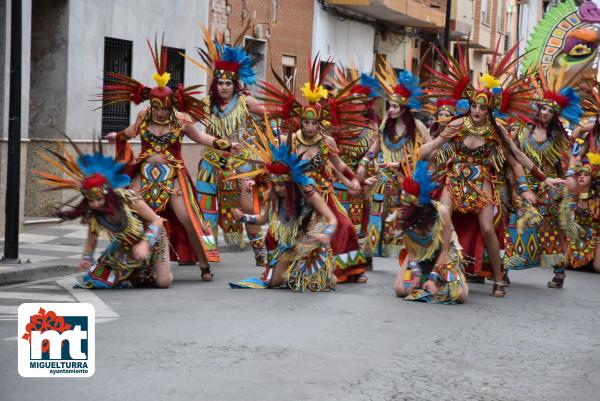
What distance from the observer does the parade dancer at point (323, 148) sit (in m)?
10.8

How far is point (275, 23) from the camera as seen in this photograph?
2419cm

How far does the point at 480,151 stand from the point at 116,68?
873cm

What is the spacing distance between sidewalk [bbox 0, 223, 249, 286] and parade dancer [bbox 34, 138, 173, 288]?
3.48ft

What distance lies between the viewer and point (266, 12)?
2364 centimetres

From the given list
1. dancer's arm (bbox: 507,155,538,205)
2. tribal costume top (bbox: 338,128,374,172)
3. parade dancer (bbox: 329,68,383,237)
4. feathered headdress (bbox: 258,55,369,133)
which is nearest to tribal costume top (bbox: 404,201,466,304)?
dancer's arm (bbox: 507,155,538,205)

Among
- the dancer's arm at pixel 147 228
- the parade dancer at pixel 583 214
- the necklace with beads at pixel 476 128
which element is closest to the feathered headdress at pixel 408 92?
the parade dancer at pixel 583 214

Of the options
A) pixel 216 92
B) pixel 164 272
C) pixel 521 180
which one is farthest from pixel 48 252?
pixel 521 180

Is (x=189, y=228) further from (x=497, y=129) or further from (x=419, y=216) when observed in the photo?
(x=497, y=129)

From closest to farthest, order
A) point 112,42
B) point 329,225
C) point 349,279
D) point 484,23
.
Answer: point 329,225
point 349,279
point 112,42
point 484,23

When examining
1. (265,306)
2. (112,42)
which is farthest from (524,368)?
(112,42)

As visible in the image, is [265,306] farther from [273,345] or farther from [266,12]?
[266,12]

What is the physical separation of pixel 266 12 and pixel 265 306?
15.1 metres

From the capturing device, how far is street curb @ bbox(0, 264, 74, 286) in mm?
10719

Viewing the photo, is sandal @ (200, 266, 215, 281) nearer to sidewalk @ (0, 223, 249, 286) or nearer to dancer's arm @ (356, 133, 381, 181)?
sidewalk @ (0, 223, 249, 286)
